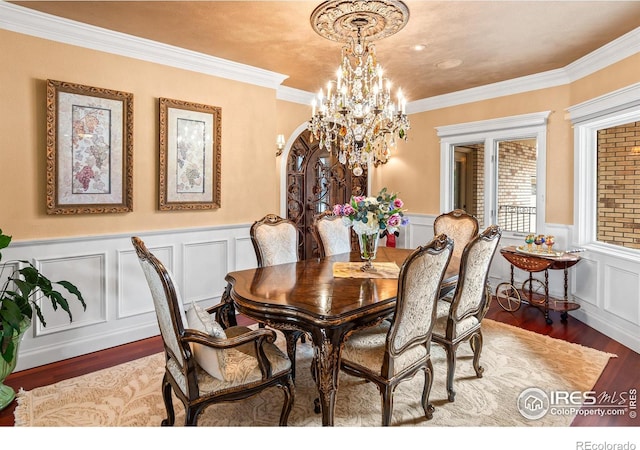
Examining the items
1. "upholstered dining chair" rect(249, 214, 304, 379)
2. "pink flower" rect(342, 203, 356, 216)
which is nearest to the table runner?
"pink flower" rect(342, 203, 356, 216)

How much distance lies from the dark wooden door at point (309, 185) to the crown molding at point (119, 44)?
4.10 feet

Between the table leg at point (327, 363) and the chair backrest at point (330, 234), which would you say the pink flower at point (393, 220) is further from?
the table leg at point (327, 363)

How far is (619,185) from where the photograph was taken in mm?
3795

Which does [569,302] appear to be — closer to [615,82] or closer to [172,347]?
[615,82]

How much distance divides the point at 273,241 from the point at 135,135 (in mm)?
1603

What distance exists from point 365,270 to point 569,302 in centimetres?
271

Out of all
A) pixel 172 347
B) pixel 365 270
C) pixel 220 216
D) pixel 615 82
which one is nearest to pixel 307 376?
pixel 365 270

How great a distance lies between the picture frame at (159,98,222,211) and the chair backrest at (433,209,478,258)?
7.72 ft

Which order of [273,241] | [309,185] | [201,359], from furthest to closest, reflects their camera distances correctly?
[309,185] < [273,241] < [201,359]

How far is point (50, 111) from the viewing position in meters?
3.02

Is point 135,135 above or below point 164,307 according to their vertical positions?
above

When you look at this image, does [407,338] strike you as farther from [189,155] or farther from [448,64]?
[448,64]

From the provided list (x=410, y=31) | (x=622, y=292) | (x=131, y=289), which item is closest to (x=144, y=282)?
(x=131, y=289)

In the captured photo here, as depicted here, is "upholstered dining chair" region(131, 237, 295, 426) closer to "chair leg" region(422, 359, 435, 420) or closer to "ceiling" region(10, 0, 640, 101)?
"chair leg" region(422, 359, 435, 420)
